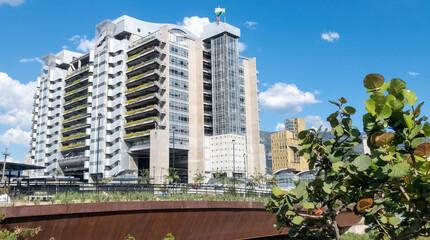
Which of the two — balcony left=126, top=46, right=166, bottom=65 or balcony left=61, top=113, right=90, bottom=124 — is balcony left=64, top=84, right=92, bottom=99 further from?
balcony left=126, top=46, right=166, bottom=65

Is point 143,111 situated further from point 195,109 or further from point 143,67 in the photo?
point 195,109

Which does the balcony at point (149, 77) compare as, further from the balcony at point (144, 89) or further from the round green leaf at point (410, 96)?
the round green leaf at point (410, 96)

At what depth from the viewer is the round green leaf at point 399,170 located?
443 centimetres

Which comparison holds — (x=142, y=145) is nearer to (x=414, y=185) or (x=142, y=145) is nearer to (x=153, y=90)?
(x=153, y=90)

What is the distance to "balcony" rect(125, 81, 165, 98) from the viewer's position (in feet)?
281

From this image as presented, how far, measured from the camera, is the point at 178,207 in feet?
62.1

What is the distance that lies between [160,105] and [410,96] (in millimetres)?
83442

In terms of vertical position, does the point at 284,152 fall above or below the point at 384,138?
above

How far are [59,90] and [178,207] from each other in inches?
4276

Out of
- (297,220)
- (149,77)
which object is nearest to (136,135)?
(149,77)

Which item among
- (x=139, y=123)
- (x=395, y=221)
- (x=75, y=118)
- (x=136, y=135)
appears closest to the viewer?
(x=395, y=221)

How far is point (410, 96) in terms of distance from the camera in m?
5.03

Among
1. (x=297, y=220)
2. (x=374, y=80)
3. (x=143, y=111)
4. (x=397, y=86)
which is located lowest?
(x=297, y=220)

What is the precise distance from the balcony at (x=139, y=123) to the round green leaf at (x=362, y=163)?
80.8m
